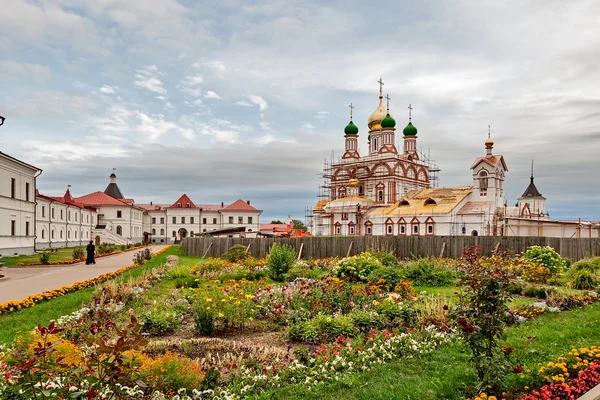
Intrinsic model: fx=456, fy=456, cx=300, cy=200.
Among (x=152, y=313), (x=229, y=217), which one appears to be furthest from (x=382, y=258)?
(x=229, y=217)

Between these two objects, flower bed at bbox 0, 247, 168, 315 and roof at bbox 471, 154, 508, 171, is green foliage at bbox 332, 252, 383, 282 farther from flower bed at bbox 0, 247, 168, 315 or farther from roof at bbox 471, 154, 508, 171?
roof at bbox 471, 154, 508, 171

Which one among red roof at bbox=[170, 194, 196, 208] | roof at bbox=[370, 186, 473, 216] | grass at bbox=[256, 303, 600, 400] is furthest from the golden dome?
grass at bbox=[256, 303, 600, 400]

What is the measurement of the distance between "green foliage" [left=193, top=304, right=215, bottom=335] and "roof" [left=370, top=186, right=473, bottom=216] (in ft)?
136

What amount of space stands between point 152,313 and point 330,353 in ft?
12.8

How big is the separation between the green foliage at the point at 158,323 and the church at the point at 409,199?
38.1m

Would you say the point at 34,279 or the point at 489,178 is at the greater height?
the point at 489,178

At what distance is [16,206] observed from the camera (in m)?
29.3

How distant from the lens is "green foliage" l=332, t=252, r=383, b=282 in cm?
1559

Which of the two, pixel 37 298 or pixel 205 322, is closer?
pixel 205 322

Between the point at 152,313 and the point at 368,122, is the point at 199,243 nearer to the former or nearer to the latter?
the point at 152,313

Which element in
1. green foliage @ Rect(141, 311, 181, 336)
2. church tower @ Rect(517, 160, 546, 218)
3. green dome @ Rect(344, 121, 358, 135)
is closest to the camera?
green foliage @ Rect(141, 311, 181, 336)

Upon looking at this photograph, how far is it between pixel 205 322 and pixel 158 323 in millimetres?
936

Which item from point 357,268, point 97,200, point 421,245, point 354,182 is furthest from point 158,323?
point 97,200

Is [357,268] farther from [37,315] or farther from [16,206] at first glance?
[16,206]
